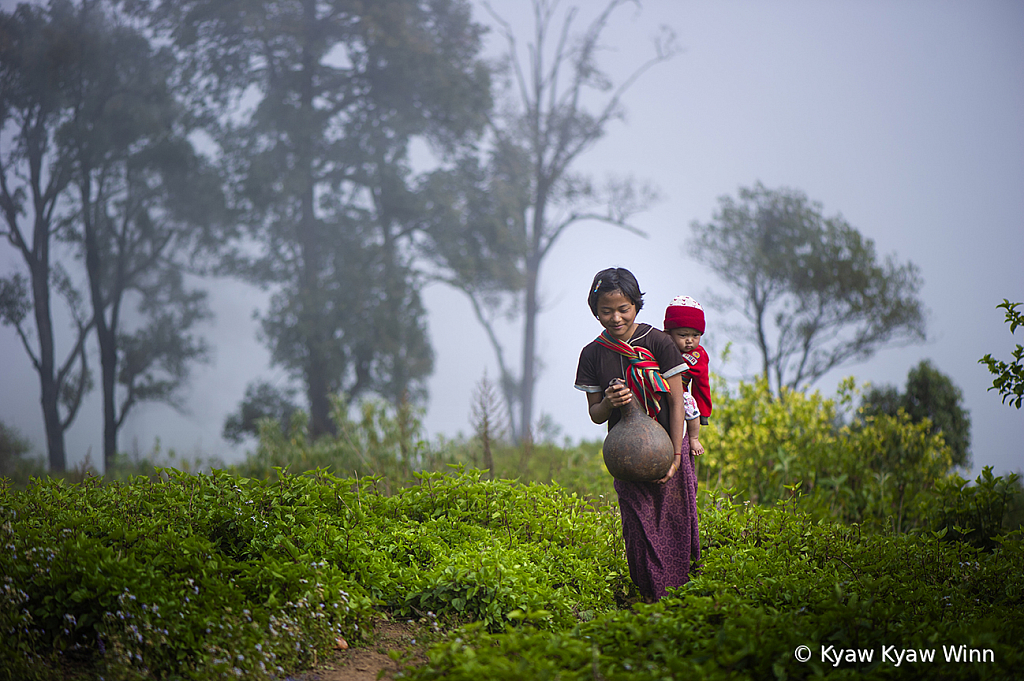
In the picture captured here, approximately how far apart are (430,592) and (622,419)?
4.43 ft

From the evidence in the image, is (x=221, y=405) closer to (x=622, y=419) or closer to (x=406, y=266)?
(x=406, y=266)

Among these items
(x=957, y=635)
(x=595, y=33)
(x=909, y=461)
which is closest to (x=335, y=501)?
(x=957, y=635)

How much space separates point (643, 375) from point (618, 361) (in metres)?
0.16

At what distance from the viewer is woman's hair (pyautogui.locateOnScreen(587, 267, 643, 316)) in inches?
139

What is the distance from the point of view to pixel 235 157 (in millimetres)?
14031

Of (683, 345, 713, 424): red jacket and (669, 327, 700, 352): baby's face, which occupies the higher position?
(669, 327, 700, 352): baby's face

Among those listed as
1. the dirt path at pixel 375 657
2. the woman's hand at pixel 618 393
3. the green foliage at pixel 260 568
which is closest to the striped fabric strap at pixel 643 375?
the woman's hand at pixel 618 393

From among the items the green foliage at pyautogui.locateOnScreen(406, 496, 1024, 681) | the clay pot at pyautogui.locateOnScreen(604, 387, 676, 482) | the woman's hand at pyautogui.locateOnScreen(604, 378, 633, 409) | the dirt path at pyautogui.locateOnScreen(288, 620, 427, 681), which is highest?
the woman's hand at pyautogui.locateOnScreen(604, 378, 633, 409)

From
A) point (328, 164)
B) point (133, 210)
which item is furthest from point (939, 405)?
point (133, 210)

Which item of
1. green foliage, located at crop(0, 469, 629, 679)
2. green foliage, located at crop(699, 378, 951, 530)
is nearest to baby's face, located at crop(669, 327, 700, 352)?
green foliage, located at crop(0, 469, 629, 679)

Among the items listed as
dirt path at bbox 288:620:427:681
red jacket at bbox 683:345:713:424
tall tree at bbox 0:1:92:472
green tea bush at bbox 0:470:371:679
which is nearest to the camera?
green tea bush at bbox 0:470:371:679

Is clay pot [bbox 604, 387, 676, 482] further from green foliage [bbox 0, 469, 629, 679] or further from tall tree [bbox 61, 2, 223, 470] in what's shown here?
tall tree [bbox 61, 2, 223, 470]

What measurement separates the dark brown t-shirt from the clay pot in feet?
0.54

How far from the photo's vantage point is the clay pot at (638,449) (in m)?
3.42
